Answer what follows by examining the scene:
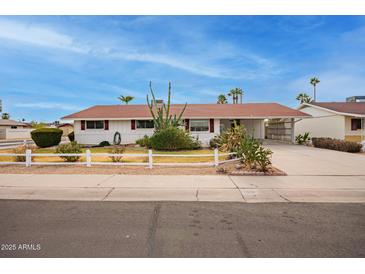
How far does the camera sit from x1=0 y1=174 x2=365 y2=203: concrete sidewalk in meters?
6.12

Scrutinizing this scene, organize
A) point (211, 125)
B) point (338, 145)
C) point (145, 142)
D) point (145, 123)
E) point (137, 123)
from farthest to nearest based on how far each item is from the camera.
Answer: point (145, 123) → point (137, 123) → point (211, 125) → point (145, 142) → point (338, 145)

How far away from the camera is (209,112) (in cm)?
2316

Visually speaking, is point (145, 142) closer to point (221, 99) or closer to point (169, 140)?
point (169, 140)

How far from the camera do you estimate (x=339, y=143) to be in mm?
17625

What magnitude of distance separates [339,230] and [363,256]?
854 millimetres

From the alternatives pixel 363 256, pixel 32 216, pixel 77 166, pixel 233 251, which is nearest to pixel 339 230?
pixel 363 256

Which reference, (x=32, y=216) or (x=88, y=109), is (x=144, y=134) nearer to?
(x=88, y=109)

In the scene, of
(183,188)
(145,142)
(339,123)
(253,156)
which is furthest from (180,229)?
(339,123)

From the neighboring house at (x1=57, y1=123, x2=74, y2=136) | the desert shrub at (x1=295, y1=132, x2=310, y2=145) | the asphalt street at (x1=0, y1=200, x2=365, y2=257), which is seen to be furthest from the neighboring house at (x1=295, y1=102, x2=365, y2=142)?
the neighboring house at (x1=57, y1=123, x2=74, y2=136)

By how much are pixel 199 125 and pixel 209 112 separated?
204 centimetres

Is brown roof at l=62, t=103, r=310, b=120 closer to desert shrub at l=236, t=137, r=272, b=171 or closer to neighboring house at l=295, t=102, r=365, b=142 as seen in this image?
neighboring house at l=295, t=102, r=365, b=142

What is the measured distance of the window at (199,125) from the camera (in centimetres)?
2211

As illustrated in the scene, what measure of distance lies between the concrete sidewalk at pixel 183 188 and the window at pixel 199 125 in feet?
45.4

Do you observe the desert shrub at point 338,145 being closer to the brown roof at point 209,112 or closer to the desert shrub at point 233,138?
the brown roof at point 209,112
